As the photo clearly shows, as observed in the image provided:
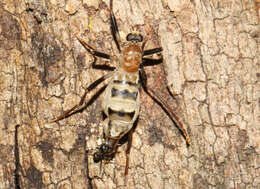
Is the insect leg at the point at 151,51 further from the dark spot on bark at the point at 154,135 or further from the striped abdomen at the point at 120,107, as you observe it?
the dark spot on bark at the point at 154,135

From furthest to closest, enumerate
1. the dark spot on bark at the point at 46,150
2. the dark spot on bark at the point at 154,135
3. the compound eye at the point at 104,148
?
the dark spot on bark at the point at 154,135 < the dark spot on bark at the point at 46,150 < the compound eye at the point at 104,148

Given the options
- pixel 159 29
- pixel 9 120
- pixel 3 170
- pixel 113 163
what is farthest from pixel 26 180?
pixel 159 29

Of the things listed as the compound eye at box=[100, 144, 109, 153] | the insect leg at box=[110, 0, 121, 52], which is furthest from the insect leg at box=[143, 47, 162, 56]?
the compound eye at box=[100, 144, 109, 153]

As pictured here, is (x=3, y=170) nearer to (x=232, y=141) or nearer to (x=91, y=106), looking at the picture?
(x=91, y=106)

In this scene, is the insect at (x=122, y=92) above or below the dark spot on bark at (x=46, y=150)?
above

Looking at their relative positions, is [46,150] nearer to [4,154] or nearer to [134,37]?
[4,154]

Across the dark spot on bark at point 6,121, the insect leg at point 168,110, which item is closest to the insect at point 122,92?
the insect leg at point 168,110
